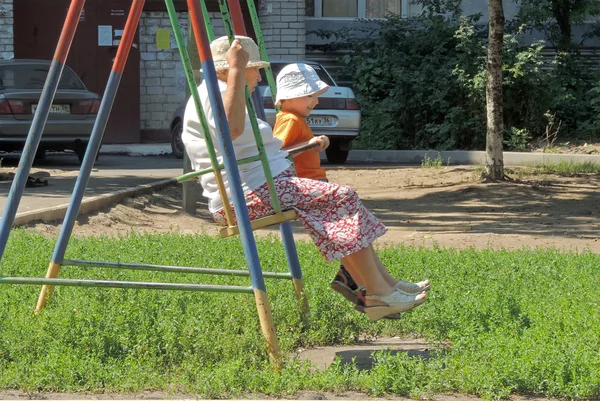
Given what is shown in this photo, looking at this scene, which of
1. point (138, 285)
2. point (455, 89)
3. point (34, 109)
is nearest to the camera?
point (138, 285)

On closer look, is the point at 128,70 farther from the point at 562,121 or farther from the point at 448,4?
the point at 562,121

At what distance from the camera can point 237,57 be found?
191 inches

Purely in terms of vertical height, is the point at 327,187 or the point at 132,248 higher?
the point at 327,187

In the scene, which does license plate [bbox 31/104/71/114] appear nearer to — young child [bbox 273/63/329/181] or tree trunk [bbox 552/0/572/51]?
tree trunk [bbox 552/0/572/51]

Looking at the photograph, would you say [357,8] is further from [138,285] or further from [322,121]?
[138,285]

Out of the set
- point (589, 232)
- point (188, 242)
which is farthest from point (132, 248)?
point (589, 232)

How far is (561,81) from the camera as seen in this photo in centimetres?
→ 2158

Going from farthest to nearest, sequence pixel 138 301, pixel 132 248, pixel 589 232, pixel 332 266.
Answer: pixel 589 232 < pixel 132 248 < pixel 332 266 < pixel 138 301

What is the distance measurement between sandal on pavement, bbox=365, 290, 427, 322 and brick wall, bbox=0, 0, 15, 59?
1965 centimetres

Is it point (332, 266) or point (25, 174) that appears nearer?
point (25, 174)

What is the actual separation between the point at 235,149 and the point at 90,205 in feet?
20.3

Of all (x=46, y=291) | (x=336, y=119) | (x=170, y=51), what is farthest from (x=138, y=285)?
(x=170, y=51)

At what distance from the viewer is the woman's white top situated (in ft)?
17.0

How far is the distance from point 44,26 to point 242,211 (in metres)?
20.3
